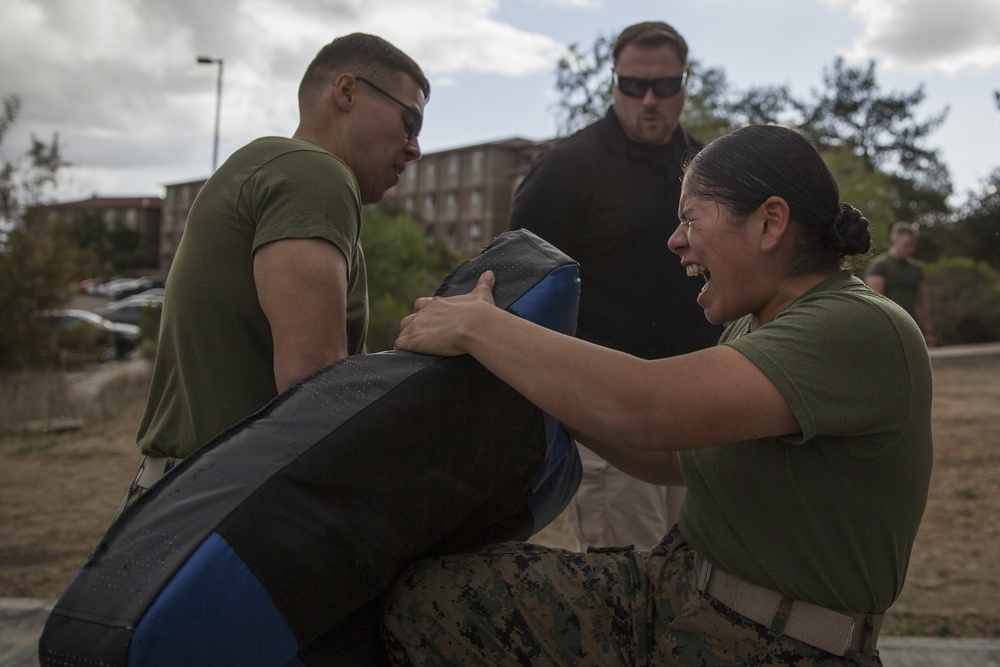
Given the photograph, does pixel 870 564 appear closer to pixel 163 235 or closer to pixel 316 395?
pixel 316 395

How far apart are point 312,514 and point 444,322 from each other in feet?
1.65

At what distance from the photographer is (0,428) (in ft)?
38.7

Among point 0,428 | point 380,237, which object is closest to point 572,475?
point 0,428

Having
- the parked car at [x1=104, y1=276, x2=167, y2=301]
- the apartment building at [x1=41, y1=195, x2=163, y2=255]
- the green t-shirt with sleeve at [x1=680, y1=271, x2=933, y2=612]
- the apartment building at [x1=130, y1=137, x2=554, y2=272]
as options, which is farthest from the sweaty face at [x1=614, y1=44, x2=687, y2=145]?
the apartment building at [x1=41, y1=195, x2=163, y2=255]

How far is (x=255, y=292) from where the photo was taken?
203 centimetres

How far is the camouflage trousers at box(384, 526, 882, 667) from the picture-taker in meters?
1.79

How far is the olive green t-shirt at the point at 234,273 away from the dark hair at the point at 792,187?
83cm

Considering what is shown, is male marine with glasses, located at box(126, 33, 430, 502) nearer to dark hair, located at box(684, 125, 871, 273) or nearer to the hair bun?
dark hair, located at box(684, 125, 871, 273)

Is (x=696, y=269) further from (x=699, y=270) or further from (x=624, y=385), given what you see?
(x=624, y=385)

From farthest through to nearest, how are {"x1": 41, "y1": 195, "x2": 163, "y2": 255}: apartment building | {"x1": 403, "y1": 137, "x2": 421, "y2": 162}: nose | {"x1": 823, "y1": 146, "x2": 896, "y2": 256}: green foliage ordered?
{"x1": 41, "y1": 195, "x2": 163, "y2": 255}: apartment building < {"x1": 823, "y1": 146, "x2": 896, "y2": 256}: green foliage < {"x1": 403, "y1": 137, "x2": 421, "y2": 162}: nose

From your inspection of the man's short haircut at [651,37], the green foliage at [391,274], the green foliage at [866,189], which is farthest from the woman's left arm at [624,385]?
the green foliage at [866,189]

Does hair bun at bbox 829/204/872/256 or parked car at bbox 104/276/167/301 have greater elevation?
hair bun at bbox 829/204/872/256

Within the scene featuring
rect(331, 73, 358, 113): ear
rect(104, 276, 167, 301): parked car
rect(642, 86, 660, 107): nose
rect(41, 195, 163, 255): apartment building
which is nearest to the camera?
rect(331, 73, 358, 113): ear

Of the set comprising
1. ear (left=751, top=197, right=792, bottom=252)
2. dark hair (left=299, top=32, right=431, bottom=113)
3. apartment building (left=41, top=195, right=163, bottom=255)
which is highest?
apartment building (left=41, top=195, right=163, bottom=255)
